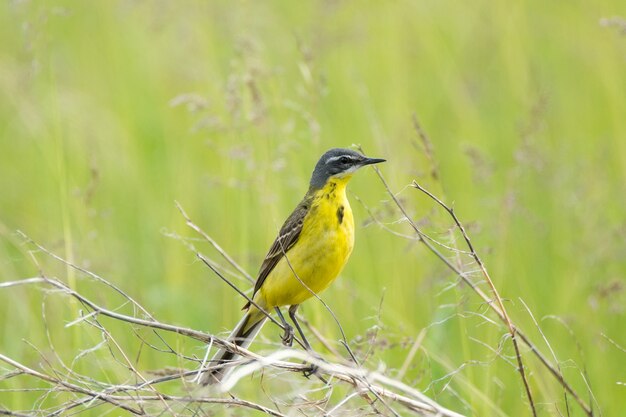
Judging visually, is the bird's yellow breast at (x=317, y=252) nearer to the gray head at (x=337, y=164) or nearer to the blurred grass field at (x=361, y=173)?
the gray head at (x=337, y=164)

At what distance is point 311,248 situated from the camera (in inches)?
191

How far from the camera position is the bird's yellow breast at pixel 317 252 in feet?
15.8

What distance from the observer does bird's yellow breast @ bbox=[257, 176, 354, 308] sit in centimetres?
482

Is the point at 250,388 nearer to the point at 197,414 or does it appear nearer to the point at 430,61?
the point at 197,414

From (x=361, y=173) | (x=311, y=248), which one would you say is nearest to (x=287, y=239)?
(x=311, y=248)

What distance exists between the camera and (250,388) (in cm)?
503

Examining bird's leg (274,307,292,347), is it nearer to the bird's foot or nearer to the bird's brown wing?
the bird's foot

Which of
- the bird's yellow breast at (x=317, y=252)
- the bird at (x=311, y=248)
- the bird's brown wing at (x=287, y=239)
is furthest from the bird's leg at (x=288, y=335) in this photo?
the bird's brown wing at (x=287, y=239)

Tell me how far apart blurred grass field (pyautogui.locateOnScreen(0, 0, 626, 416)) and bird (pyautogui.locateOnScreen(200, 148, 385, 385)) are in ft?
0.75

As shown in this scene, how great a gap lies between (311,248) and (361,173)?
2.82 metres

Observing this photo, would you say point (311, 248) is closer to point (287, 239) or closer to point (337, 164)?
point (287, 239)

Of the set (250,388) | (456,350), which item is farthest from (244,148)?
(456,350)

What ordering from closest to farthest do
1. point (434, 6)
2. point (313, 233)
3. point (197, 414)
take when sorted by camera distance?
1. point (197, 414)
2. point (313, 233)
3. point (434, 6)

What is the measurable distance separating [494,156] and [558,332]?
226 centimetres
